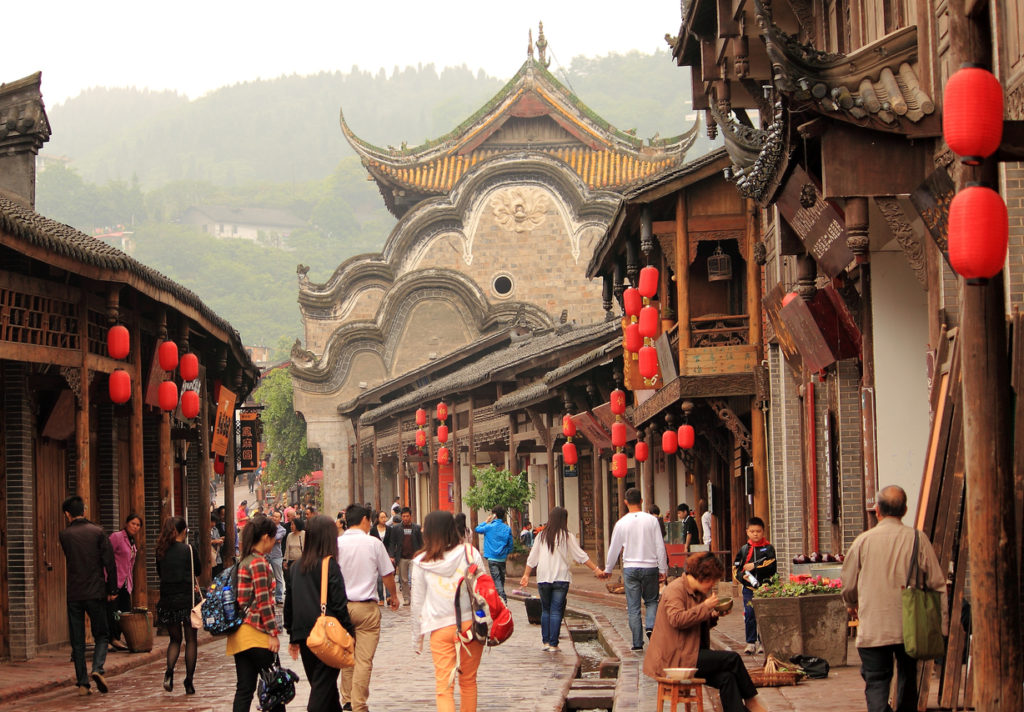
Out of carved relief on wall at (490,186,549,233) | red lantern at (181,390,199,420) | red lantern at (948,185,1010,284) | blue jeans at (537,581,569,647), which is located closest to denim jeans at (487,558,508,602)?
blue jeans at (537,581,569,647)

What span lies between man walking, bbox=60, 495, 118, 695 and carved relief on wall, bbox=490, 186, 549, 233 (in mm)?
37868

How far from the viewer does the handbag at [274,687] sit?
9.16m

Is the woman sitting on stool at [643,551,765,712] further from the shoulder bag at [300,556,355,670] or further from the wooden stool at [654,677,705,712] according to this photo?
the shoulder bag at [300,556,355,670]

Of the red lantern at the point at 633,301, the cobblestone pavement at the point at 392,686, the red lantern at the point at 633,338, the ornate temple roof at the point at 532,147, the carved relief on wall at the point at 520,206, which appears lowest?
the cobblestone pavement at the point at 392,686

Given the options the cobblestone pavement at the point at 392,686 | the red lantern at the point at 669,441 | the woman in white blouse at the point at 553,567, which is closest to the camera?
the cobblestone pavement at the point at 392,686

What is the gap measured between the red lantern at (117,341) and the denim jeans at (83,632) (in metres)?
3.57

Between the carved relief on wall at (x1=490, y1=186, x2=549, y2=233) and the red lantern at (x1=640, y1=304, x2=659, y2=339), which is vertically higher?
the carved relief on wall at (x1=490, y1=186, x2=549, y2=233)

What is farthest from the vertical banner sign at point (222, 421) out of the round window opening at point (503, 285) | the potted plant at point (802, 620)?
the round window opening at point (503, 285)

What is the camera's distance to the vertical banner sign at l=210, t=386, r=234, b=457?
24.7m

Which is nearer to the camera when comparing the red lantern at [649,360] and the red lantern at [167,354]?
the red lantern at [167,354]

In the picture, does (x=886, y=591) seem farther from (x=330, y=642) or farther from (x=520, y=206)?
(x=520, y=206)

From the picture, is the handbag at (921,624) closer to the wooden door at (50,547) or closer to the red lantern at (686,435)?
the wooden door at (50,547)

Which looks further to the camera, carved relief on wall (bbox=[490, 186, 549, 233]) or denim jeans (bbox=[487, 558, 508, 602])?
carved relief on wall (bbox=[490, 186, 549, 233])

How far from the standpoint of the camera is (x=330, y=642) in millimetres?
8852
